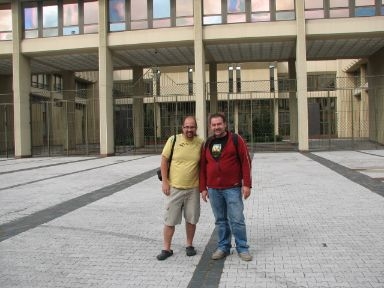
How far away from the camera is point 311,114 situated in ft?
108

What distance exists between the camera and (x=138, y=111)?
104 ft

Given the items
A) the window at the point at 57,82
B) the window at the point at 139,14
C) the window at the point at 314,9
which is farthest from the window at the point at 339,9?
the window at the point at 57,82

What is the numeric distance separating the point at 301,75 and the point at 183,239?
59.4 ft

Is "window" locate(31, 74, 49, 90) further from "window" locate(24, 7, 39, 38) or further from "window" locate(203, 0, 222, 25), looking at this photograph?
"window" locate(203, 0, 222, 25)

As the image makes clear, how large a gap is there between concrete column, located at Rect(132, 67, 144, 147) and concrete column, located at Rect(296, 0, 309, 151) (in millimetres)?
12030

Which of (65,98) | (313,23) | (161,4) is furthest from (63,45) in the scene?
(313,23)

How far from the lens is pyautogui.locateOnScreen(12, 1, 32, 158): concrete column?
2548cm

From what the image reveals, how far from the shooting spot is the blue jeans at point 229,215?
17.8 ft

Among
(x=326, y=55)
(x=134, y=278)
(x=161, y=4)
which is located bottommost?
(x=134, y=278)

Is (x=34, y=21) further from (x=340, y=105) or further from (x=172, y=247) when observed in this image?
(x=340, y=105)

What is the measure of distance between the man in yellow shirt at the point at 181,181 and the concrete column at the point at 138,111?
85.4ft

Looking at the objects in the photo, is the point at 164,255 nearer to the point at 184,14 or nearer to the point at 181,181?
the point at 181,181

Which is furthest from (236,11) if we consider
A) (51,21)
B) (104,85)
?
(51,21)

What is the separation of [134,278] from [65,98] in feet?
97.5
